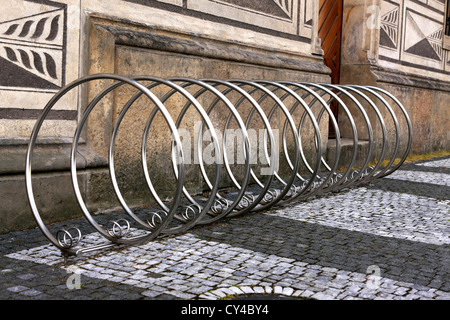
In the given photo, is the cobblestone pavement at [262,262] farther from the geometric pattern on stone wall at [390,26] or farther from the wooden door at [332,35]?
the geometric pattern on stone wall at [390,26]

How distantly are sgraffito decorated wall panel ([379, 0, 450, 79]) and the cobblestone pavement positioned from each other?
5.58 m

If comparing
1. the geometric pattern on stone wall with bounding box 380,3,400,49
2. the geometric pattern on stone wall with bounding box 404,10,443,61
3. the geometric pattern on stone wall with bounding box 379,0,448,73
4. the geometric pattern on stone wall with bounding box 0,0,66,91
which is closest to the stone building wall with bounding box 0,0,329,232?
the geometric pattern on stone wall with bounding box 0,0,66,91

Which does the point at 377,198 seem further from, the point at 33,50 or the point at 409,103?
the point at 409,103

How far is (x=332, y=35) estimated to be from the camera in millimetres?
9906

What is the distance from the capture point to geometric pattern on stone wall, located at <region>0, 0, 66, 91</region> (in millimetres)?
4273

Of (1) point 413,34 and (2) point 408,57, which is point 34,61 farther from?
(1) point 413,34

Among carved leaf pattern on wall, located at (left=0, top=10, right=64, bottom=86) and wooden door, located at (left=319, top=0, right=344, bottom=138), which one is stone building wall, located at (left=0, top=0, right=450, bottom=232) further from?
wooden door, located at (left=319, top=0, right=344, bottom=138)

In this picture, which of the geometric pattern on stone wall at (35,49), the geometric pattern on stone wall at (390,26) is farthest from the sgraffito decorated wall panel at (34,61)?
the geometric pattern on stone wall at (390,26)

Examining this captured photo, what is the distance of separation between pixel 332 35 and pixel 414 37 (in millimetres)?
2051

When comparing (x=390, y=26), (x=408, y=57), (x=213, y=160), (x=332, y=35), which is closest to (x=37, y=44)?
(x=213, y=160)

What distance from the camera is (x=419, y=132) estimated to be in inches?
437

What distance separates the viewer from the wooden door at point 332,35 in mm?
9867

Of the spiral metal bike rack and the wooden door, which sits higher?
the wooden door

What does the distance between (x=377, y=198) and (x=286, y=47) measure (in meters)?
2.47
